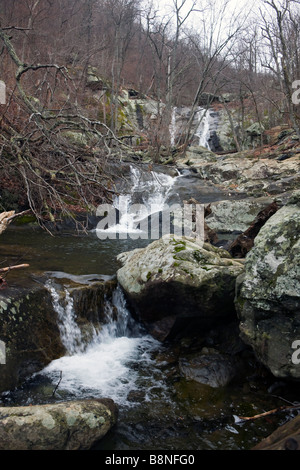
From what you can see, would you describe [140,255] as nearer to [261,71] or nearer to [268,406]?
[268,406]

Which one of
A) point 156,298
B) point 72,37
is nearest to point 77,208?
point 156,298

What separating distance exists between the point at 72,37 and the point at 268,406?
21843 mm

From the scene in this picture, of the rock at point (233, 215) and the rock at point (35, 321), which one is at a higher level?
the rock at point (233, 215)

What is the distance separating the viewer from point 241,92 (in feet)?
73.7

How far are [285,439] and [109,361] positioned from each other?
287cm

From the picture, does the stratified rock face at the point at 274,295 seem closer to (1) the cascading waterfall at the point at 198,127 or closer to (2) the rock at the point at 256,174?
(2) the rock at the point at 256,174

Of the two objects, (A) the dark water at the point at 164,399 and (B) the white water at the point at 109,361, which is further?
(B) the white water at the point at 109,361

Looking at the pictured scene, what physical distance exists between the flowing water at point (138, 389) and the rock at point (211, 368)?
10cm

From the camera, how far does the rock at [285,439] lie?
2.13 metres

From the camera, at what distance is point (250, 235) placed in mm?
6770

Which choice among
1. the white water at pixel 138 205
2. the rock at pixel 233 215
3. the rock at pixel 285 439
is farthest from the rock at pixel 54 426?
the rock at pixel 233 215

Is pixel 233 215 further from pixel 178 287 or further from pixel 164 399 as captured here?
pixel 164 399

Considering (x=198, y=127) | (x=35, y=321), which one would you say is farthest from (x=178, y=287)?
(x=198, y=127)

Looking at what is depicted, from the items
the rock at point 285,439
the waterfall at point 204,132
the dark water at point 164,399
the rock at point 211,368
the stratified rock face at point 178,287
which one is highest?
the waterfall at point 204,132
